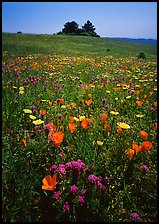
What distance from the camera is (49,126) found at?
8.66 feet

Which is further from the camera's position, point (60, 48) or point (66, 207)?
point (60, 48)

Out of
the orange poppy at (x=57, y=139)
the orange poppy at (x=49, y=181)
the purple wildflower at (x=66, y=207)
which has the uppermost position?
the orange poppy at (x=57, y=139)

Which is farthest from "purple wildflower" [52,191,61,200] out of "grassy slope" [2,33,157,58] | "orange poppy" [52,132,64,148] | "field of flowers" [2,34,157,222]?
"grassy slope" [2,33,157,58]

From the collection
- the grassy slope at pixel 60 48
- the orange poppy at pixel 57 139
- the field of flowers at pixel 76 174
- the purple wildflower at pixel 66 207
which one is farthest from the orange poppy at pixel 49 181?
the grassy slope at pixel 60 48

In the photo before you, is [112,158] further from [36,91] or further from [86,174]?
[36,91]

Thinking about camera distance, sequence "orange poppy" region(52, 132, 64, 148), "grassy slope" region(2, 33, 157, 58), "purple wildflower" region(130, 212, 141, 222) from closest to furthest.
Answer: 1. "purple wildflower" region(130, 212, 141, 222)
2. "orange poppy" region(52, 132, 64, 148)
3. "grassy slope" region(2, 33, 157, 58)

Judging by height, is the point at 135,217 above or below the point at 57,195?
below

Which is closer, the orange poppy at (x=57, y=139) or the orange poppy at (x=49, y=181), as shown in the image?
the orange poppy at (x=49, y=181)

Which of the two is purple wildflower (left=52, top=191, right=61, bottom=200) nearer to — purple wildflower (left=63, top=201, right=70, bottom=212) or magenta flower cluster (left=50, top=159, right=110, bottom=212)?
magenta flower cluster (left=50, top=159, right=110, bottom=212)

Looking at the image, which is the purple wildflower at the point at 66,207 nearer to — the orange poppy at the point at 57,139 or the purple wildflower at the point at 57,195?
the purple wildflower at the point at 57,195

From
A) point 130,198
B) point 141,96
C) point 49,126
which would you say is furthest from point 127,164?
point 141,96

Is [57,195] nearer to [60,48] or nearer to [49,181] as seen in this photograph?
[49,181]

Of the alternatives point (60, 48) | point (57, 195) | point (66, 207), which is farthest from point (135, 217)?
point (60, 48)

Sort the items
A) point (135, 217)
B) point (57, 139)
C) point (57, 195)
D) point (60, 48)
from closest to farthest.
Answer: point (135, 217) → point (57, 195) → point (57, 139) → point (60, 48)
